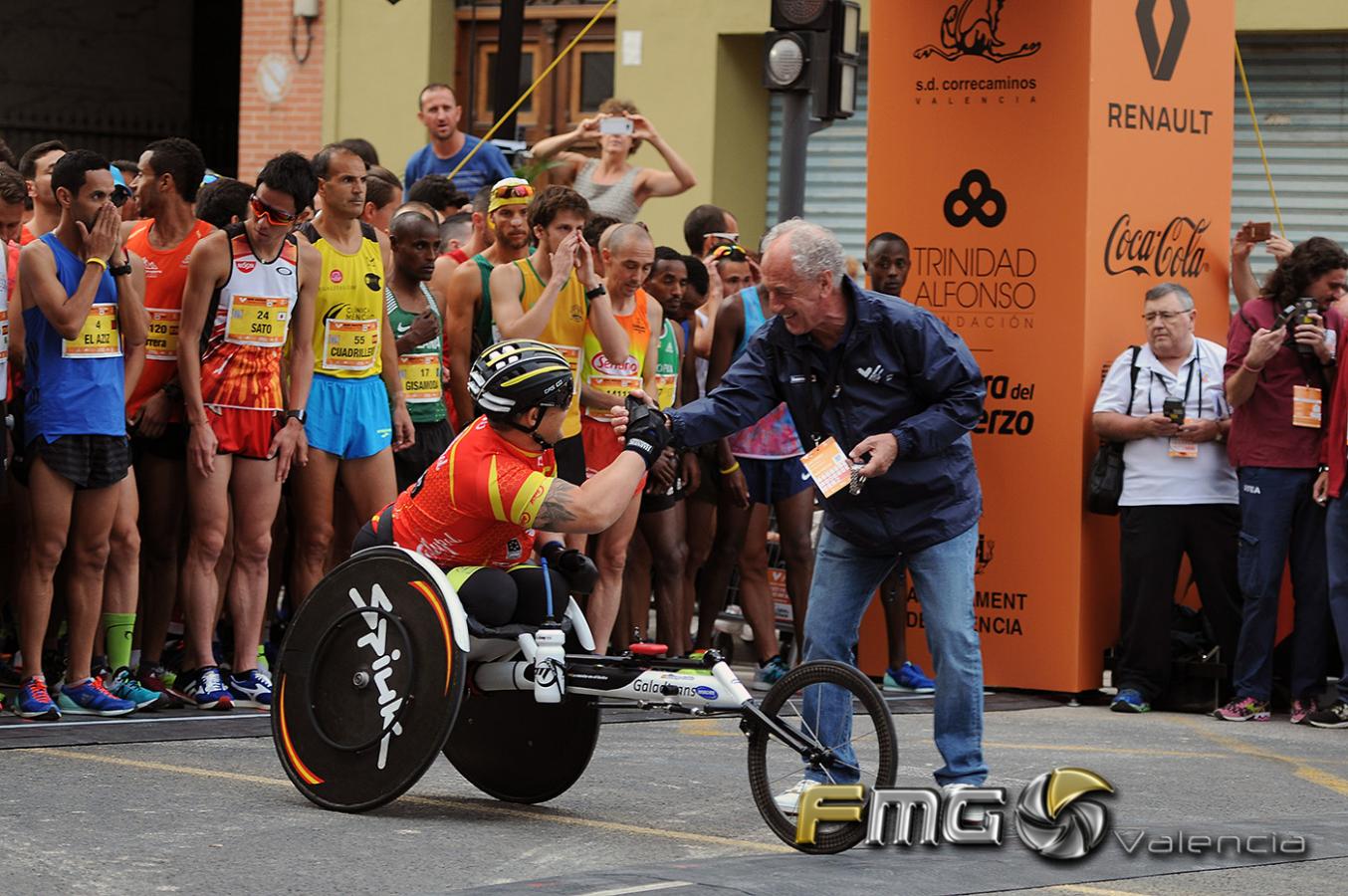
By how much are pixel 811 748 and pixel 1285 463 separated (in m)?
4.55

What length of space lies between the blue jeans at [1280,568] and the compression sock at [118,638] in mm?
5050

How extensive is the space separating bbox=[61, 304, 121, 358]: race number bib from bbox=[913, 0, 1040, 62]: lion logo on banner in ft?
14.1

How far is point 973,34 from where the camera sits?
36.4ft

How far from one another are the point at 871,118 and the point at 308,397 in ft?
11.1

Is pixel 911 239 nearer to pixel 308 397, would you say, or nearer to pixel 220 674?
pixel 308 397

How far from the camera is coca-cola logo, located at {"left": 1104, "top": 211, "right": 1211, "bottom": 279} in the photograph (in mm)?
11055

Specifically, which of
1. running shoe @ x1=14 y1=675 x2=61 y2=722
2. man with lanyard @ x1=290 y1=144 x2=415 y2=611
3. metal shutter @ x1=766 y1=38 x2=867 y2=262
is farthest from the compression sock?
metal shutter @ x1=766 y1=38 x2=867 y2=262

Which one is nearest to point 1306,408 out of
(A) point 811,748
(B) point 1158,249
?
(B) point 1158,249

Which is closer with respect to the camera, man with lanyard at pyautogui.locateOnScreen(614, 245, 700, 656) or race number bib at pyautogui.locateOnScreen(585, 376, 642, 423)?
race number bib at pyautogui.locateOnScreen(585, 376, 642, 423)

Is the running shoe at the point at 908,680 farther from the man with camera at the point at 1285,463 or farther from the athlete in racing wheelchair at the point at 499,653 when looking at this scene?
the athlete in racing wheelchair at the point at 499,653

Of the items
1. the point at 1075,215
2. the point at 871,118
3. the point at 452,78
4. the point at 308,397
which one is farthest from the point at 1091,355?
the point at 452,78

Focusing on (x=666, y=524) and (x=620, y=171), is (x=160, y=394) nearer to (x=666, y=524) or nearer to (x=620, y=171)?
(x=666, y=524)

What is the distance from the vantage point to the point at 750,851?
22.2 ft

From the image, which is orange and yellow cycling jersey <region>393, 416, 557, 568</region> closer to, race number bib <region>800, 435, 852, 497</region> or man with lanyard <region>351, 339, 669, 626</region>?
man with lanyard <region>351, 339, 669, 626</region>
